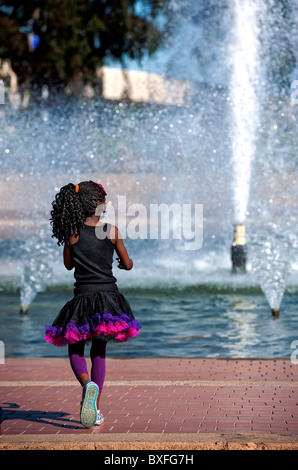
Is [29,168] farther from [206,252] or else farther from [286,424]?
[286,424]

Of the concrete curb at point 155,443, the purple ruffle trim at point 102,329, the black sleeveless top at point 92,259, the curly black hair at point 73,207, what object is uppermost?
the curly black hair at point 73,207

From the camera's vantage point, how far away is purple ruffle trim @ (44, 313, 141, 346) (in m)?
5.54

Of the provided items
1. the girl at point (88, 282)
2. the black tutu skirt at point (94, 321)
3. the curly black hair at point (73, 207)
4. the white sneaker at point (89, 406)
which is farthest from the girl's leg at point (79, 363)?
Answer: the curly black hair at point (73, 207)

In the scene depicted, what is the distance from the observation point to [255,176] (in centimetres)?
2423

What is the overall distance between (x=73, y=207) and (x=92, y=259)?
14.6 inches

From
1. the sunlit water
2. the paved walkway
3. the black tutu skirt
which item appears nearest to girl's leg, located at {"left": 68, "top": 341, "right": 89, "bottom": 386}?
the black tutu skirt

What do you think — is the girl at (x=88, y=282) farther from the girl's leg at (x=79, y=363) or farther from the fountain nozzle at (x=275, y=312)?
the fountain nozzle at (x=275, y=312)

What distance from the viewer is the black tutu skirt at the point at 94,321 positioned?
5551 millimetres

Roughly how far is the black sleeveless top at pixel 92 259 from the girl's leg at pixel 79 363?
0.36 m

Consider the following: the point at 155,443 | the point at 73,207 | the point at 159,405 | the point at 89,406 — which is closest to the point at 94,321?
the point at 89,406

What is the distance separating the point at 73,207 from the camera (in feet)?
18.5

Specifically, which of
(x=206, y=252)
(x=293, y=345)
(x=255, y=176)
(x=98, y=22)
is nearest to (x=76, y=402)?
(x=293, y=345)

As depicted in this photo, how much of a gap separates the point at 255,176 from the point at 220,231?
3.36 meters

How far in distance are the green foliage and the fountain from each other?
230cm
